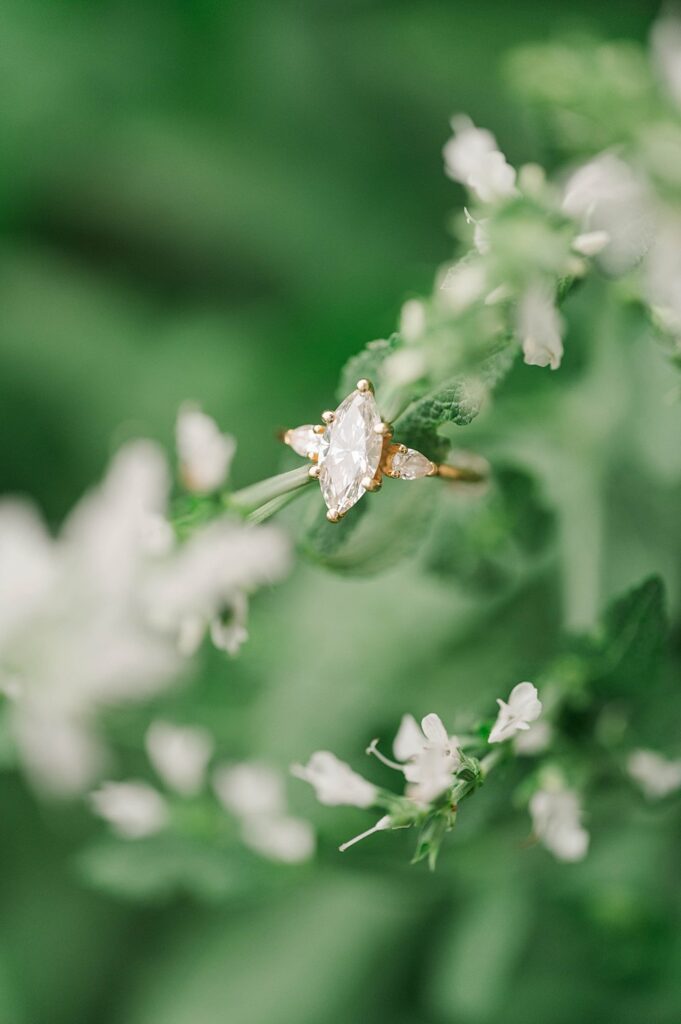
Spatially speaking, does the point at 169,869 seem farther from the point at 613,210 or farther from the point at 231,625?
the point at 613,210

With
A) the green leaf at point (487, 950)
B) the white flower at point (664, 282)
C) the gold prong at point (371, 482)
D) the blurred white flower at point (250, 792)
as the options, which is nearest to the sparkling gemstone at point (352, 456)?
the gold prong at point (371, 482)

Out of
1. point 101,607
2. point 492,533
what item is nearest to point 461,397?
point 101,607

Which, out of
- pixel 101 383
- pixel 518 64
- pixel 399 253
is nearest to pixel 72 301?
pixel 101 383

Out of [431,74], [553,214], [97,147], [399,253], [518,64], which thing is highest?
[97,147]

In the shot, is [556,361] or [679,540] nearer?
[556,361]

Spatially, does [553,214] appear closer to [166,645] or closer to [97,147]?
[166,645]

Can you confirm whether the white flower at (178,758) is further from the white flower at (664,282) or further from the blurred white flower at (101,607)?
the white flower at (664,282)

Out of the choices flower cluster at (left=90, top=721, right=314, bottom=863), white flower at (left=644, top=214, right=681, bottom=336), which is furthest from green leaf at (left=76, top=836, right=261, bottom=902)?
white flower at (left=644, top=214, right=681, bottom=336)
